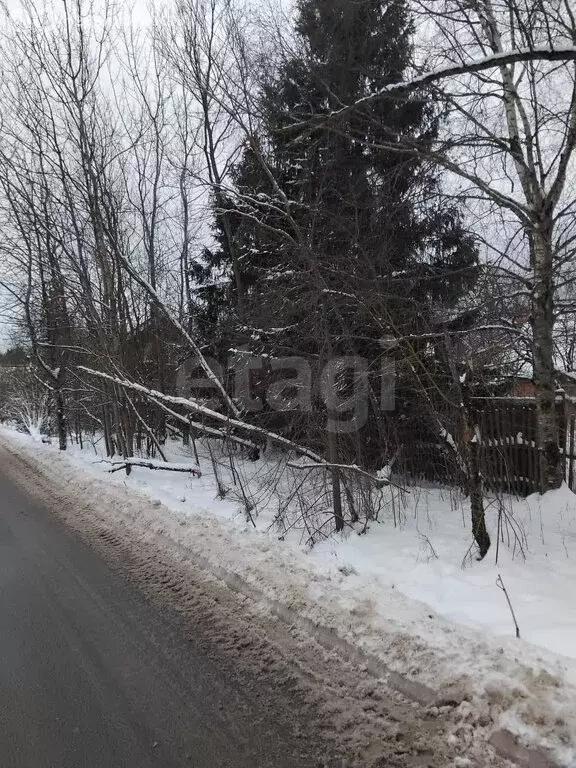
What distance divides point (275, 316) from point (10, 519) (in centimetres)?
494

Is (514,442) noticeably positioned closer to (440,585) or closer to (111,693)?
(440,585)

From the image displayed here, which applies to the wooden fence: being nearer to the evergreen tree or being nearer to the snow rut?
the evergreen tree

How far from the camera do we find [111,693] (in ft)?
10.3

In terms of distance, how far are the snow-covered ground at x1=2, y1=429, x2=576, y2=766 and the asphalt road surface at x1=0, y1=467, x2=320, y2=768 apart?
0.91 m

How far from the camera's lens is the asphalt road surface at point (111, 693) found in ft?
8.66

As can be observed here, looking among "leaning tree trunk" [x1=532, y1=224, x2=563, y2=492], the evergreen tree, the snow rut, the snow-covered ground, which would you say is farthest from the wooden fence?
the snow rut

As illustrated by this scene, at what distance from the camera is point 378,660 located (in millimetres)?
3295

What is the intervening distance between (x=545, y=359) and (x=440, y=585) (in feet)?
13.2

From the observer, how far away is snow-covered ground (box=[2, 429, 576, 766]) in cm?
285

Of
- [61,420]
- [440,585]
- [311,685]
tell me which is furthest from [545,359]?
[61,420]

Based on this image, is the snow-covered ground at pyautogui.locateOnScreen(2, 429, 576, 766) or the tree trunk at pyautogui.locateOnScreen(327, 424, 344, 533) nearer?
the snow-covered ground at pyautogui.locateOnScreen(2, 429, 576, 766)

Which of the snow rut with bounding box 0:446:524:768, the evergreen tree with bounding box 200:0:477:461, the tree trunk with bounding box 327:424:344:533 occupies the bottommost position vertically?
the snow rut with bounding box 0:446:524:768

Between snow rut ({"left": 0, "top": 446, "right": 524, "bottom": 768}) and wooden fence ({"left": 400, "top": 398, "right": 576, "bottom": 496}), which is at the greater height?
wooden fence ({"left": 400, "top": 398, "right": 576, "bottom": 496})

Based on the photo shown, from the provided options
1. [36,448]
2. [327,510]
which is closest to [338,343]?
[327,510]
